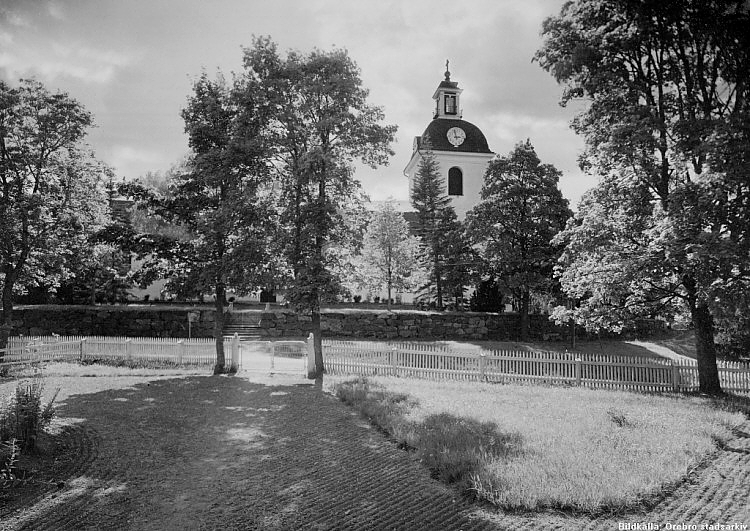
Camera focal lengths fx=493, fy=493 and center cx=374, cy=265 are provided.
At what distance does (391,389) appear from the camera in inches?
472

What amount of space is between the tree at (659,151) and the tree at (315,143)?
16.6 feet

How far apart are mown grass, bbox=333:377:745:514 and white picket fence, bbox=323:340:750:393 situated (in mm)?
1399

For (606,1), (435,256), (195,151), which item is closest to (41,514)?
(195,151)

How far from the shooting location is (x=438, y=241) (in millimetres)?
30031

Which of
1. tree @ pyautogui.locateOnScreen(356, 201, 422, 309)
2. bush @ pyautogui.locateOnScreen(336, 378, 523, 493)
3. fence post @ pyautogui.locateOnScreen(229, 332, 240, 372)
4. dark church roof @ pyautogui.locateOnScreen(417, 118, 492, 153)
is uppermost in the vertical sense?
dark church roof @ pyautogui.locateOnScreen(417, 118, 492, 153)

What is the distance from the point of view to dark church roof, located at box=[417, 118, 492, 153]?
141ft

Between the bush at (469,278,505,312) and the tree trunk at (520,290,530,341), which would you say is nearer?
the tree trunk at (520,290,530,341)

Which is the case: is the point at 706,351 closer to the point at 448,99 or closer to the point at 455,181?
the point at 455,181

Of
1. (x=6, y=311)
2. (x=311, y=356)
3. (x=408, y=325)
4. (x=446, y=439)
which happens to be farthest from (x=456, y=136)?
(x=446, y=439)

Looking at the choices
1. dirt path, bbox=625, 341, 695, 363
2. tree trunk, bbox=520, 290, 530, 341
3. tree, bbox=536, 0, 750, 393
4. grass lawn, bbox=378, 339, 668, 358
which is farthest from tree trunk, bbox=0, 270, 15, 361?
dirt path, bbox=625, 341, 695, 363

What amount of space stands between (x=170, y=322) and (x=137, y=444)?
1855 cm

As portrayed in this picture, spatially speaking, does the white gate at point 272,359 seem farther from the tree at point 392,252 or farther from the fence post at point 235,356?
the tree at point 392,252

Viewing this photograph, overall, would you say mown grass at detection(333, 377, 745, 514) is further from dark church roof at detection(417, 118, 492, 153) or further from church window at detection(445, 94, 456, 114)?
church window at detection(445, 94, 456, 114)

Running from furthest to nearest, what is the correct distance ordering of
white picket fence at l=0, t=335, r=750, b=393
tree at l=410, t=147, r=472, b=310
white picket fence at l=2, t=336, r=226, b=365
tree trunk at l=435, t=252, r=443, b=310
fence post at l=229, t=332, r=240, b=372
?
tree trunk at l=435, t=252, r=443, b=310
tree at l=410, t=147, r=472, b=310
white picket fence at l=2, t=336, r=226, b=365
fence post at l=229, t=332, r=240, b=372
white picket fence at l=0, t=335, r=750, b=393
